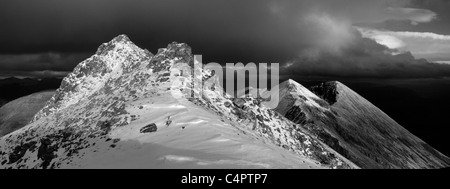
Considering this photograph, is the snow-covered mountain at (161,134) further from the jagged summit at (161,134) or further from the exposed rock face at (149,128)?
the jagged summit at (161,134)

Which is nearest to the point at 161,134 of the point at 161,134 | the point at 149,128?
the point at 161,134

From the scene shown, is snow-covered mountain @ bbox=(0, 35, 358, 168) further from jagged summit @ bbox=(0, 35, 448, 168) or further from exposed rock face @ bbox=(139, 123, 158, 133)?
jagged summit @ bbox=(0, 35, 448, 168)

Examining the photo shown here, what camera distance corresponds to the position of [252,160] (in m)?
56.8

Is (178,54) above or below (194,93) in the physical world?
above

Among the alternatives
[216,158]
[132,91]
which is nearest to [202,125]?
[216,158]

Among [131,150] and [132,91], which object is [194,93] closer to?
[132,91]

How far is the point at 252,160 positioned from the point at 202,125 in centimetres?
2899

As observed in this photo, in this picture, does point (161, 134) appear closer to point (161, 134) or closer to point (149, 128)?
point (161, 134)

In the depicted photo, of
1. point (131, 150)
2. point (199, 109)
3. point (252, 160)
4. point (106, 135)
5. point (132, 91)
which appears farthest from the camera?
point (132, 91)

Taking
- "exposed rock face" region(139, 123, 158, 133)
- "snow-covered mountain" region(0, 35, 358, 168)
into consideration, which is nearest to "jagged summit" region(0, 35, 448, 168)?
"exposed rock face" region(139, 123, 158, 133)

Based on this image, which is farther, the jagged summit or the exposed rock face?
the exposed rock face

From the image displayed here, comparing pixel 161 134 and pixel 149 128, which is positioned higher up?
pixel 149 128

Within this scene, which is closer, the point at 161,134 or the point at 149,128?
the point at 161,134
